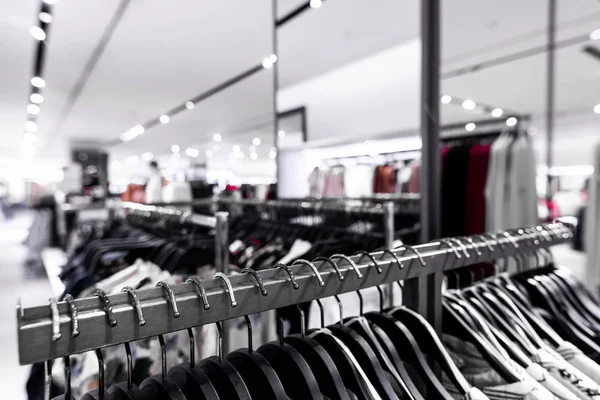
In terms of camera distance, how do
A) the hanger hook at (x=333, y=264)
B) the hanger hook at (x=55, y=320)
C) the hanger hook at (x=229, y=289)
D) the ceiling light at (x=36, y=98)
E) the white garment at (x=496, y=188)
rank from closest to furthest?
the hanger hook at (x=55, y=320), the hanger hook at (x=229, y=289), the hanger hook at (x=333, y=264), the white garment at (x=496, y=188), the ceiling light at (x=36, y=98)

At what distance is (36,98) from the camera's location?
6676 millimetres

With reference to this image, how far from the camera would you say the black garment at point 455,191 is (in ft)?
6.87

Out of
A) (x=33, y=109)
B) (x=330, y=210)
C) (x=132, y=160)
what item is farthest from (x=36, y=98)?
(x=132, y=160)

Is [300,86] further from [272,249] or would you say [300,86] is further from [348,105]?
[272,249]

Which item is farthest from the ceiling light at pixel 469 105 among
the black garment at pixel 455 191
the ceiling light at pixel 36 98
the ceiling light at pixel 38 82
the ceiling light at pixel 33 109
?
the ceiling light at pixel 33 109

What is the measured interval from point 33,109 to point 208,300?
361 inches

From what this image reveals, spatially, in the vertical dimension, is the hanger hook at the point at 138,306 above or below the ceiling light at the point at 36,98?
below

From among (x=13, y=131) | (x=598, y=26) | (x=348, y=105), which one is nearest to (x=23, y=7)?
(x=348, y=105)

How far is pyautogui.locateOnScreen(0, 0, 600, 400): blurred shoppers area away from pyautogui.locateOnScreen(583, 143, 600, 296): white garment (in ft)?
0.04

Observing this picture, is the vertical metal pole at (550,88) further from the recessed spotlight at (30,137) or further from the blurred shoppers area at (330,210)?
the recessed spotlight at (30,137)

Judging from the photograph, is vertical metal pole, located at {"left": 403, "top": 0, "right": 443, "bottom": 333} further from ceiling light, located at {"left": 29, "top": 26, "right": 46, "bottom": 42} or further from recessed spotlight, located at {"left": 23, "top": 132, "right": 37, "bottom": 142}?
recessed spotlight, located at {"left": 23, "top": 132, "right": 37, "bottom": 142}

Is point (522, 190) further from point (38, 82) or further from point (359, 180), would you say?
point (38, 82)

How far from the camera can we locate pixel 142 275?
1274mm

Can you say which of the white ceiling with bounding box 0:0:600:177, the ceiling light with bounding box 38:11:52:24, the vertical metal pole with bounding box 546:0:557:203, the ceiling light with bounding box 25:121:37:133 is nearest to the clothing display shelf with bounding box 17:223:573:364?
the vertical metal pole with bounding box 546:0:557:203
